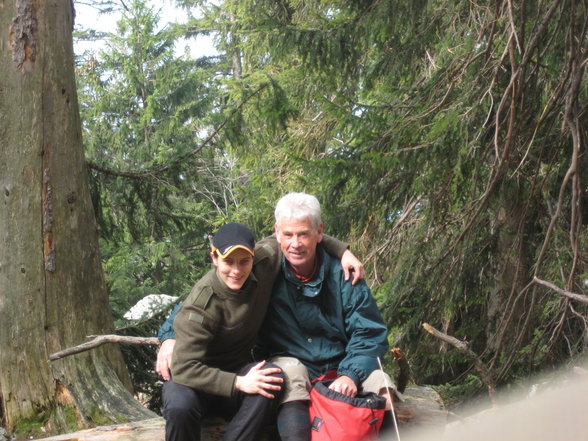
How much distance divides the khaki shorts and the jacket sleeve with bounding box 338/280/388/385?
0.04 meters

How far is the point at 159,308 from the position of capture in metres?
6.63

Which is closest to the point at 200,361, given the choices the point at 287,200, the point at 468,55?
the point at 287,200

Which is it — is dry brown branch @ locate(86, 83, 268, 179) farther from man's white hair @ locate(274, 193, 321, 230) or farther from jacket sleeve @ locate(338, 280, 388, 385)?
jacket sleeve @ locate(338, 280, 388, 385)

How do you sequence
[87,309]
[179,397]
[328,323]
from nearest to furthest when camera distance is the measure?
[179,397]
[328,323]
[87,309]

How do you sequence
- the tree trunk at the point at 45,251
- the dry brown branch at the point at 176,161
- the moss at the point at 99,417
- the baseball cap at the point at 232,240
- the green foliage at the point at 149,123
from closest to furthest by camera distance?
the baseball cap at the point at 232,240 < the moss at the point at 99,417 < the tree trunk at the point at 45,251 < the dry brown branch at the point at 176,161 < the green foliage at the point at 149,123

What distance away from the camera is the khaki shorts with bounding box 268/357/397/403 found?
313cm

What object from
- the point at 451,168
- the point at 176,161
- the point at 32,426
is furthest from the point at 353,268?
the point at 176,161

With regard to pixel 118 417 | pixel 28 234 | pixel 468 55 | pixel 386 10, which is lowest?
pixel 118 417

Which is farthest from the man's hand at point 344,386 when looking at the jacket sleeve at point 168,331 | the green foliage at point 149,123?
the green foliage at point 149,123

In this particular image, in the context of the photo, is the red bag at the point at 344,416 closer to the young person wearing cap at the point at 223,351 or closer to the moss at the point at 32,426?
the young person wearing cap at the point at 223,351

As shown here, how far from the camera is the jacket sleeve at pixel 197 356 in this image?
9.96 ft

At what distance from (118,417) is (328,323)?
202 cm

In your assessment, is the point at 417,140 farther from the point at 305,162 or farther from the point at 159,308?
the point at 159,308

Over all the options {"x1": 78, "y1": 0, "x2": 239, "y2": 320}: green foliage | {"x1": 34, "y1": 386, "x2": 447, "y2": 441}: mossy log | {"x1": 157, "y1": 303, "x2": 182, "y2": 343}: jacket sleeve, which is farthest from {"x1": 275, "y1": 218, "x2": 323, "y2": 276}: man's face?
{"x1": 78, "y1": 0, "x2": 239, "y2": 320}: green foliage
